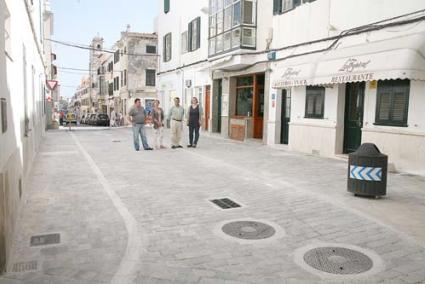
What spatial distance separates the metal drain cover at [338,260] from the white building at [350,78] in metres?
Result: 5.59

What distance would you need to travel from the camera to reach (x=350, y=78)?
399 inches

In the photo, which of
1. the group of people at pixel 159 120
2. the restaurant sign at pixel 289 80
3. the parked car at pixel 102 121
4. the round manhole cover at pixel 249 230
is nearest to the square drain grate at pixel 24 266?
the round manhole cover at pixel 249 230

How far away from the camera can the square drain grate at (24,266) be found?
3971 mm

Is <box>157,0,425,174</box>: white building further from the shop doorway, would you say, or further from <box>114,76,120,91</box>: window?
<box>114,76,120,91</box>: window

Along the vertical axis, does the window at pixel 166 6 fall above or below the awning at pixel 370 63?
above

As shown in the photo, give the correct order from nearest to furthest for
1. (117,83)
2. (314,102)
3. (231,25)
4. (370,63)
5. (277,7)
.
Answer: (370,63) → (314,102) → (277,7) → (231,25) → (117,83)

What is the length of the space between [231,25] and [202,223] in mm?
13019

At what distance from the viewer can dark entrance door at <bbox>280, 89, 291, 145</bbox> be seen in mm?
15008

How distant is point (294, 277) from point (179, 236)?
5.45 ft

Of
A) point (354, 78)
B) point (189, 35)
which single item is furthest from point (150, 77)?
point (354, 78)

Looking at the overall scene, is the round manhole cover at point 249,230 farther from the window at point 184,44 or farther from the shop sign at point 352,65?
the window at point 184,44

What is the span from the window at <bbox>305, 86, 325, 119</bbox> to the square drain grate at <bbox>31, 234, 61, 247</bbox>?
961 centimetres

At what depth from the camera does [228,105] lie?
18938 mm

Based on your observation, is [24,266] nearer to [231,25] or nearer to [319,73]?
[319,73]
